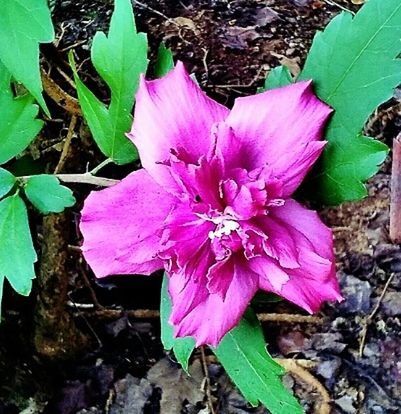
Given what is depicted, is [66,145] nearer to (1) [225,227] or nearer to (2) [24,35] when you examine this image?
(2) [24,35]

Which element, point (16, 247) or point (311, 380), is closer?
point (16, 247)

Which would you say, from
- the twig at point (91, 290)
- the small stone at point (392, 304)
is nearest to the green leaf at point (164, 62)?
the twig at point (91, 290)

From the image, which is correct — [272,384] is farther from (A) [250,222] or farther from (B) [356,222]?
(B) [356,222]

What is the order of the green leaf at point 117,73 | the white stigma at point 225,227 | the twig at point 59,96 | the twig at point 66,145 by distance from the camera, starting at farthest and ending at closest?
the twig at point 66,145 < the twig at point 59,96 < the green leaf at point 117,73 < the white stigma at point 225,227

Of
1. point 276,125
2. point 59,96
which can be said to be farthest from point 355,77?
point 59,96

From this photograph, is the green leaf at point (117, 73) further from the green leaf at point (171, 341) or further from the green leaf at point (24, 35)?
the green leaf at point (171, 341)

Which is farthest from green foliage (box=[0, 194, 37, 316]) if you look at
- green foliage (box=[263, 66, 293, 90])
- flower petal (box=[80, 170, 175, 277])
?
green foliage (box=[263, 66, 293, 90])
